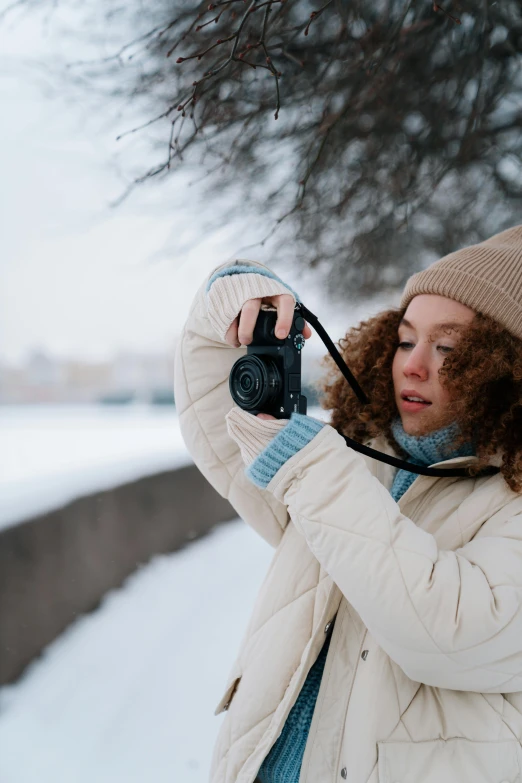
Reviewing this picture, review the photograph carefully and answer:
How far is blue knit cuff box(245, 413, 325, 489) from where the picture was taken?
88cm

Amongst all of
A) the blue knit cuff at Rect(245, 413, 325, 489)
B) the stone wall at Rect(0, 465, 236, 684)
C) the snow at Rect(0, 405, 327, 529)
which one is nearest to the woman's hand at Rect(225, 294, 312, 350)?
the blue knit cuff at Rect(245, 413, 325, 489)

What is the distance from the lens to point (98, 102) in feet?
5.85

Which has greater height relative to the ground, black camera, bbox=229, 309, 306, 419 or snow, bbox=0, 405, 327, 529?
snow, bbox=0, 405, 327, 529

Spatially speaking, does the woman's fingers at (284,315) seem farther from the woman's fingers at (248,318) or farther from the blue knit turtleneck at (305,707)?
the blue knit turtleneck at (305,707)

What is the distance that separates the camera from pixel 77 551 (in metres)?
2.49

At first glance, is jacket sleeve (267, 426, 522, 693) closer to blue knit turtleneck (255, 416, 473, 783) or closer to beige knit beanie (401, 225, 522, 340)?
blue knit turtleneck (255, 416, 473, 783)

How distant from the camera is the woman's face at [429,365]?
1099mm

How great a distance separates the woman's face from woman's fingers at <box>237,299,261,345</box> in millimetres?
312

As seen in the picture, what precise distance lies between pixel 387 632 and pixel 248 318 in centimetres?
49

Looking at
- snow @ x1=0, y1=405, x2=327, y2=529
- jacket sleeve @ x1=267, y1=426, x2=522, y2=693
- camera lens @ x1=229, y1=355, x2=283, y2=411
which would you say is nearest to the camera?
jacket sleeve @ x1=267, y1=426, x2=522, y2=693

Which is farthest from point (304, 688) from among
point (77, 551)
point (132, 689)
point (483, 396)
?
point (77, 551)

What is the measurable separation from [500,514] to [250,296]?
1.65ft

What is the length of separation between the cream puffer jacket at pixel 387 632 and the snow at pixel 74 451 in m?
1.34

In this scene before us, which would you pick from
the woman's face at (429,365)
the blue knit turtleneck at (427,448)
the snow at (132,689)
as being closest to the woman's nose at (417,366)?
the woman's face at (429,365)
